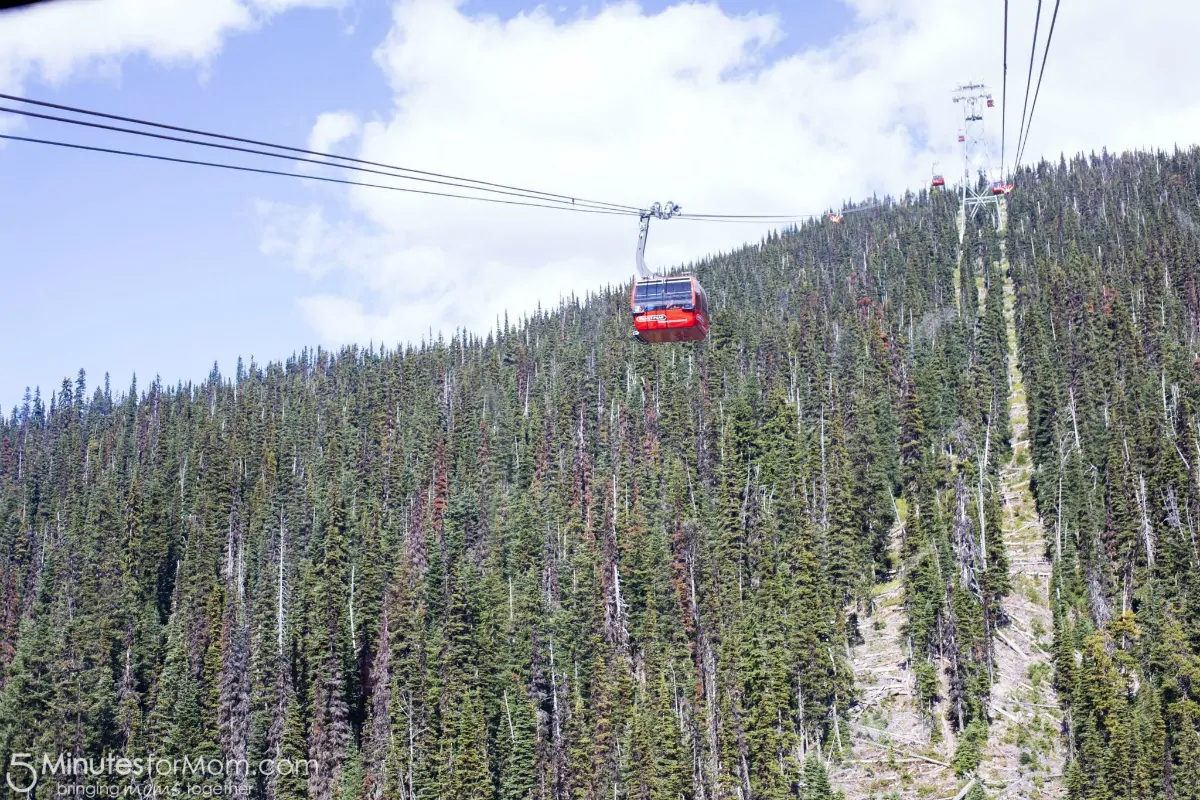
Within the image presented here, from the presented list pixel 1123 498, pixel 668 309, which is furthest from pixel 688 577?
pixel 668 309

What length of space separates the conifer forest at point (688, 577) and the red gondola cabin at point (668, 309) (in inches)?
1965

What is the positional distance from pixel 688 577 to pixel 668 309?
7162 cm

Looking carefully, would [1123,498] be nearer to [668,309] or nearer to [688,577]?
[688,577]

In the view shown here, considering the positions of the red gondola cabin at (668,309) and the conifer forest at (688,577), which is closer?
the red gondola cabin at (668,309)

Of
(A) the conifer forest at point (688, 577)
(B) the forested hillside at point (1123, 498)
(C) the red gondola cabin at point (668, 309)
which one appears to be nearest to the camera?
(C) the red gondola cabin at point (668, 309)

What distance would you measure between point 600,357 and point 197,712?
88156mm

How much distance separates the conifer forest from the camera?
8369 cm

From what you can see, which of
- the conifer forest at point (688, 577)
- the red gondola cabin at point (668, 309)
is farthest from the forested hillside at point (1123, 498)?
the red gondola cabin at point (668, 309)

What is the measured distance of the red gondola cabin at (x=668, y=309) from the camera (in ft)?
126

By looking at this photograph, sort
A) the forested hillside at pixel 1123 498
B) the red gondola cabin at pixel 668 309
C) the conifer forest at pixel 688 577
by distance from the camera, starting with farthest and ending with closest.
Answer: the conifer forest at pixel 688 577 → the forested hillside at pixel 1123 498 → the red gondola cabin at pixel 668 309

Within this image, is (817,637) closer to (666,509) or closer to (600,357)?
(666,509)

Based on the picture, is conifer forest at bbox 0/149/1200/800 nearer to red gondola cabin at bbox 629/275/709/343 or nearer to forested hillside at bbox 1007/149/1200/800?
forested hillside at bbox 1007/149/1200/800

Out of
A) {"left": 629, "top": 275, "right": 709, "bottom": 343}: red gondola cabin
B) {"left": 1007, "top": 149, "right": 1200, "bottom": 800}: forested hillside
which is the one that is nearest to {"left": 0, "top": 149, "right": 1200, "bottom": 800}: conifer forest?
{"left": 1007, "top": 149, "right": 1200, "bottom": 800}: forested hillside

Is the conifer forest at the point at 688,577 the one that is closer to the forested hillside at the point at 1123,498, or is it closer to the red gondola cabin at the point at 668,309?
the forested hillside at the point at 1123,498
